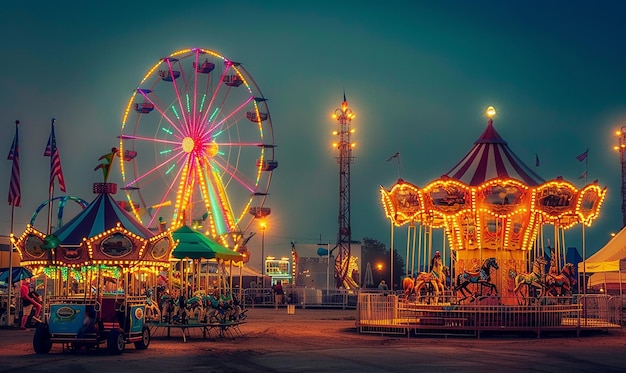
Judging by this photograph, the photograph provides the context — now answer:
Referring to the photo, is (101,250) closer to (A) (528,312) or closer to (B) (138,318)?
(B) (138,318)

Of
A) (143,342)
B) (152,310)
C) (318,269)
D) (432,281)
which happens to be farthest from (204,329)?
(318,269)

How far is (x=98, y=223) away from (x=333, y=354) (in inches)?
261

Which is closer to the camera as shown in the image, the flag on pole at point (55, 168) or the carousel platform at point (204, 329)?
the carousel platform at point (204, 329)

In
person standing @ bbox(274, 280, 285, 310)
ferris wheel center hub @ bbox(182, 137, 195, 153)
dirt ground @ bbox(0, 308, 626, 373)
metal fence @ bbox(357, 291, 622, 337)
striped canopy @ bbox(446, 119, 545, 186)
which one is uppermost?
ferris wheel center hub @ bbox(182, 137, 195, 153)

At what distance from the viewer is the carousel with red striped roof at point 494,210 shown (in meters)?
28.0

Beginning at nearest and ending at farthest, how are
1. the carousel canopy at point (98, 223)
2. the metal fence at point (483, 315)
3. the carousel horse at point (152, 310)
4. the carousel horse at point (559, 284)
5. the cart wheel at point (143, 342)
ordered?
the cart wheel at point (143, 342) → the carousel canopy at point (98, 223) → the carousel horse at point (152, 310) → the metal fence at point (483, 315) → the carousel horse at point (559, 284)

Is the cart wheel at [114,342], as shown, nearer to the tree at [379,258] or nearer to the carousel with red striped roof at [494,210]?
the carousel with red striped roof at [494,210]

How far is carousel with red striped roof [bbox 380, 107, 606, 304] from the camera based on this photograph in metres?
28.0

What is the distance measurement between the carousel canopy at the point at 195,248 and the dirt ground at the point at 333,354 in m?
2.23

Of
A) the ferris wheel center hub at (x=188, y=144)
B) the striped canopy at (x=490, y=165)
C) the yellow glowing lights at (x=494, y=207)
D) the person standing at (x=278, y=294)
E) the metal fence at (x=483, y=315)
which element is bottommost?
the metal fence at (x=483, y=315)

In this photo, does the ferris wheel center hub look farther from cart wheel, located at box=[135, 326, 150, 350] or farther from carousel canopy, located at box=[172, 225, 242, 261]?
cart wheel, located at box=[135, 326, 150, 350]

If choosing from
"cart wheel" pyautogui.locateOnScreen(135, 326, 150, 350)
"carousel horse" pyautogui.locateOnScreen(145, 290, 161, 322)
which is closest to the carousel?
"cart wheel" pyautogui.locateOnScreen(135, 326, 150, 350)

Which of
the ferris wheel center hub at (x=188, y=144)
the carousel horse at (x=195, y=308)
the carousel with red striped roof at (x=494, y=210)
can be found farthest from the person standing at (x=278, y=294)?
the carousel horse at (x=195, y=308)

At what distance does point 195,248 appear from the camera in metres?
25.2
